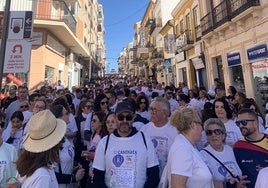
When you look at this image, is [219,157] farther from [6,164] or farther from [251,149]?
[6,164]

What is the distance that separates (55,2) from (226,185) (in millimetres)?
18568

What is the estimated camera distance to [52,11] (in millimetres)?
17062

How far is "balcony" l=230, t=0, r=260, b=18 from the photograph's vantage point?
Result: 426 inches

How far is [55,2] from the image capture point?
1791 cm

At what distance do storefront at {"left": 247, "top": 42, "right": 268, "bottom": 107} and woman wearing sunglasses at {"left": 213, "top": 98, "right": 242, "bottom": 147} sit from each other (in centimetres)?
818

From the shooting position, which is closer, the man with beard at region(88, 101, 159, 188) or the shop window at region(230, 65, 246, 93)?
the man with beard at region(88, 101, 159, 188)

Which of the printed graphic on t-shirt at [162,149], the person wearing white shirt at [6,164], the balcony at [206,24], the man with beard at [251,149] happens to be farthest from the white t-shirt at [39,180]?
the balcony at [206,24]

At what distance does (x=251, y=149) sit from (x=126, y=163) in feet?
5.14

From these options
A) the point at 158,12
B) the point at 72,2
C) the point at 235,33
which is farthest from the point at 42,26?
the point at 158,12

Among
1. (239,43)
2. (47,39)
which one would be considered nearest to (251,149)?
(239,43)

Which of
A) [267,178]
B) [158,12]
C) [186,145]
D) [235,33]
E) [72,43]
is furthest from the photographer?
Result: [158,12]

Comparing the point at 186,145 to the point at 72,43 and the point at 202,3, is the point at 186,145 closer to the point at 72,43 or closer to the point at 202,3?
the point at 202,3

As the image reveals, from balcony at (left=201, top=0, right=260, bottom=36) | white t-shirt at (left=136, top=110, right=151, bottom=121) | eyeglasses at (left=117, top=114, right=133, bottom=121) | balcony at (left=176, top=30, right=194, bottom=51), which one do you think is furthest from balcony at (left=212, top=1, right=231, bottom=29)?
eyeglasses at (left=117, top=114, right=133, bottom=121)

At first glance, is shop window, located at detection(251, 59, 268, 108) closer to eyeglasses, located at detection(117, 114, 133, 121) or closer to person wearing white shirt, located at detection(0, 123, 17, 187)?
eyeglasses, located at detection(117, 114, 133, 121)
